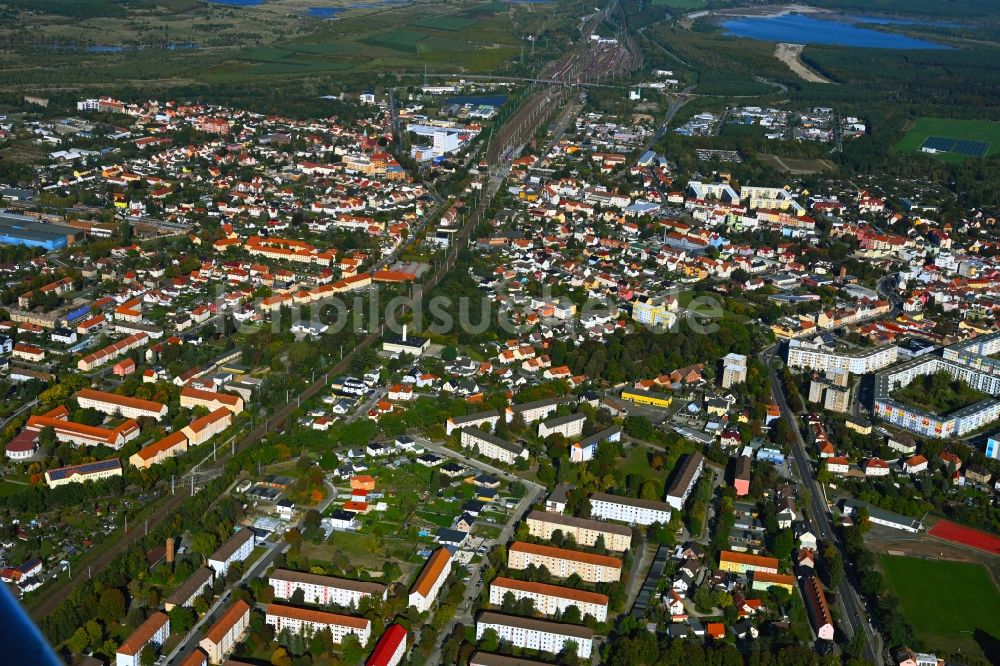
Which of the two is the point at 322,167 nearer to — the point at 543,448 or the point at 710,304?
the point at 710,304

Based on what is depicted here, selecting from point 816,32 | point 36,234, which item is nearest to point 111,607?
point 36,234

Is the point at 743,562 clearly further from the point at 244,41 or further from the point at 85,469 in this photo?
the point at 244,41

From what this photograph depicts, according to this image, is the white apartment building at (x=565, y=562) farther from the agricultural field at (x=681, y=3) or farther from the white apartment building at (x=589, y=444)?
the agricultural field at (x=681, y=3)

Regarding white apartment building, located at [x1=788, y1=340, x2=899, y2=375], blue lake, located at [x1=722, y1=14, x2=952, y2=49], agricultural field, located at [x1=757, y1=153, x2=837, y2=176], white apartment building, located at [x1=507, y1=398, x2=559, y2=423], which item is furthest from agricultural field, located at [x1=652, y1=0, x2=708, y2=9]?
white apartment building, located at [x1=507, y1=398, x2=559, y2=423]

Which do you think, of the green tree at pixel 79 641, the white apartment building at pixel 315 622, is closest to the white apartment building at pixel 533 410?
the white apartment building at pixel 315 622

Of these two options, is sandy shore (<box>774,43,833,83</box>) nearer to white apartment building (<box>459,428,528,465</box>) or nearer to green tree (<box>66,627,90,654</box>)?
white apartment building (<box>459,428,528,465</box>)

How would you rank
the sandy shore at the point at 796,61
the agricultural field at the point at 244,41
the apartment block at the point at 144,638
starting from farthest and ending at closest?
the sandy shore at the point at 796,61 → the agricultural field at the point at 244,41 → the apartment block at the point at 144,638

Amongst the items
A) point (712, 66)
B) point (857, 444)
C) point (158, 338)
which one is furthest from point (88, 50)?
point (857, 444)
